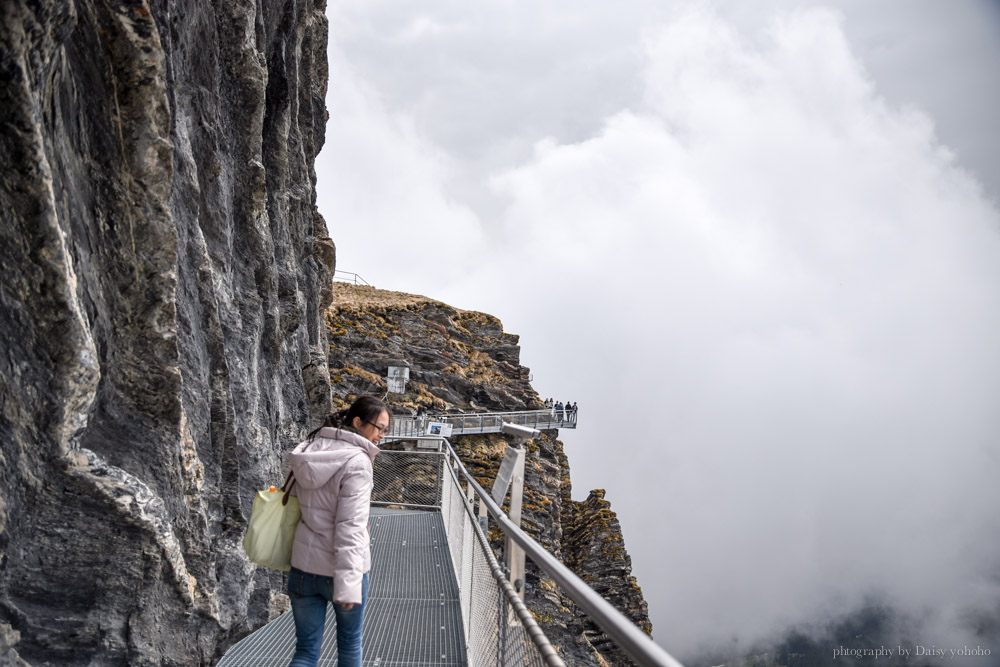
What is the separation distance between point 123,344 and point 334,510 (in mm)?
1569

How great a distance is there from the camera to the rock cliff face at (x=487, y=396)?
29484 mm

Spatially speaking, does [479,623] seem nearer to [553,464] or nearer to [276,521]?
[276,521]

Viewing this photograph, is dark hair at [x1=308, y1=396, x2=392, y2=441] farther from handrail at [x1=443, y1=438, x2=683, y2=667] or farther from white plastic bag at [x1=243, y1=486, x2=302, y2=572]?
handrail at [x1=443, y1=438, x2=683, y2=667]

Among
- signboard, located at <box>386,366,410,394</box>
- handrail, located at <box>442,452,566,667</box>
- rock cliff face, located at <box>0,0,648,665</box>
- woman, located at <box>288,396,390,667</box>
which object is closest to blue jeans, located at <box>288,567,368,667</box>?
woman, located at <box>288,396,390,667</box>

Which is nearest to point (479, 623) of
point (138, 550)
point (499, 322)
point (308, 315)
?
point (138, 550)

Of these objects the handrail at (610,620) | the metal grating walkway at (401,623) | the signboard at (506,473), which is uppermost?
the signboard at (506,473)

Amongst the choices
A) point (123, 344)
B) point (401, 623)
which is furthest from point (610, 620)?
point (401, 623)

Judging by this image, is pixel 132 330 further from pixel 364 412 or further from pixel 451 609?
pixel 451 609

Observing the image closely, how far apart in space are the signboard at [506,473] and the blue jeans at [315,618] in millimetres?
1810

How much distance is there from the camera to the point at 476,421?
33.4m

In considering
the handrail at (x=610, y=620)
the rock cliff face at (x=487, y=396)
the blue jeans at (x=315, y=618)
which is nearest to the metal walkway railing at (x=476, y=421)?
the rock cliff face at (x=487, y=396)

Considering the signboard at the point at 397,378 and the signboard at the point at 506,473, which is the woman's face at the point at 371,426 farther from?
the signboard at the point at 397,378

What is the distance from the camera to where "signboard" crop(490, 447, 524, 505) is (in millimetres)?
4848

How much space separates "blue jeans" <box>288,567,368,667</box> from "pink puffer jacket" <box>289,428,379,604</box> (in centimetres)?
9
